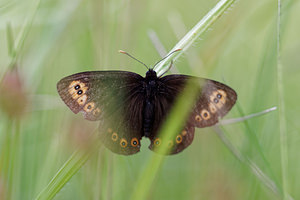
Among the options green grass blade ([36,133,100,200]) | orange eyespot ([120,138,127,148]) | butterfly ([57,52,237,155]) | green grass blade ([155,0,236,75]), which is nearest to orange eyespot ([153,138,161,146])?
butterfly ([57,52,237,155])

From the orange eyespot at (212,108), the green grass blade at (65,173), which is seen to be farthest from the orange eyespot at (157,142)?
the green grass blade at (65,173)

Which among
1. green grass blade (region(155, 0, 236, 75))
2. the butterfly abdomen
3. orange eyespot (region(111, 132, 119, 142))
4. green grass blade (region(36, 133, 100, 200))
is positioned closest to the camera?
green grass blade (region(36, 133, 100, 200))

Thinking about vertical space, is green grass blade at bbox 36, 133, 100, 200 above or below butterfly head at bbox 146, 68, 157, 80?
above

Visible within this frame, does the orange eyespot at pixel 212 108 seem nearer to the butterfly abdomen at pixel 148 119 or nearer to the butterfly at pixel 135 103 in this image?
the butterfly at pixel 135 103

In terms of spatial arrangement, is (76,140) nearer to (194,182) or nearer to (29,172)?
(29,172)

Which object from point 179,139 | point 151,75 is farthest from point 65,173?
point 151,75

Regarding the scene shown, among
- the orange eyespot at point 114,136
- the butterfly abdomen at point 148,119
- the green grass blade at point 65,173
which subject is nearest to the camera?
the green grass blade at point 65,173

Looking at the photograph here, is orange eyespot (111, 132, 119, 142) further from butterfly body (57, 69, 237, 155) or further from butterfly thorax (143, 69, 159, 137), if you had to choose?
butterfly thorax (143, 69, 159, 137)

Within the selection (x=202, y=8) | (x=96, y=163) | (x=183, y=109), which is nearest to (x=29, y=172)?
(x=96, y=163)
